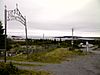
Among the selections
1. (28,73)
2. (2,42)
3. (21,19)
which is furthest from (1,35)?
(28,73)

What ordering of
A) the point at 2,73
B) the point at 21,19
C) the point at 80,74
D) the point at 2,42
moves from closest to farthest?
1. the point at 2,73
2. the point at 80,74
3. the point at 21,19
4. the point at 2,42

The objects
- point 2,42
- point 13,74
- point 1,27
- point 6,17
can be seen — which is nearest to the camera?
point 13,74

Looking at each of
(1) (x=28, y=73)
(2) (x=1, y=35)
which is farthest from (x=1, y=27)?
(1) (x=28, y=73)

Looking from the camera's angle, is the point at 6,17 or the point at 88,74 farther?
the point at 6,17

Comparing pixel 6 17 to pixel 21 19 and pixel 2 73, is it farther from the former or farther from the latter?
pixel 2 73

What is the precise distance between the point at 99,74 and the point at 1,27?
3289cm

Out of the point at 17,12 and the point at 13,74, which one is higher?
the point at 17,12

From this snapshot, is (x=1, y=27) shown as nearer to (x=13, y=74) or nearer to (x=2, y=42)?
(x=2, y=42)

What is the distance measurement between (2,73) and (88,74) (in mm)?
5346

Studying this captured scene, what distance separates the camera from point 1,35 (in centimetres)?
4262

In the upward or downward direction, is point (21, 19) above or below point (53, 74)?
above

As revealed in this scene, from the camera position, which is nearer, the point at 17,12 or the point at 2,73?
the point at 2,73

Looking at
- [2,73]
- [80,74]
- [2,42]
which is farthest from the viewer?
[2,42]

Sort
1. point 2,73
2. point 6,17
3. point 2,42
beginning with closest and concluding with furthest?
point 2,73, point 6,17, point 2,42
